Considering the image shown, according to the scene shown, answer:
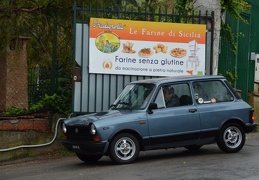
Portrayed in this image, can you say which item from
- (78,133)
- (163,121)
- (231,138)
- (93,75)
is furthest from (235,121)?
(93,75)

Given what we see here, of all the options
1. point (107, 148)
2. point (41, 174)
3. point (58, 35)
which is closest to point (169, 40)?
point (58, 35)

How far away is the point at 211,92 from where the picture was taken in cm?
1292

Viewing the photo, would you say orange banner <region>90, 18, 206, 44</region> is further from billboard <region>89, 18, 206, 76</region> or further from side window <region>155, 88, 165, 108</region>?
side window <region>155, 88, 165, 108</region>

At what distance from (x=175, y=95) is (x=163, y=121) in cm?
72

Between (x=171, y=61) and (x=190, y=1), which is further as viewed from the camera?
(x=190, y=1)

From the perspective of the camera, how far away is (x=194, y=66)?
14828 mm

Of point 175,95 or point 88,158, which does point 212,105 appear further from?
point 88,158

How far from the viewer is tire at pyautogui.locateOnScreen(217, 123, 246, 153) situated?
12.7 metres

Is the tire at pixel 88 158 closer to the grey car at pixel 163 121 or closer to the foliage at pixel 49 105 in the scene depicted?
the grey car at pixel 163 121

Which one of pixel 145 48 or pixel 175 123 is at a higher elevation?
pixel 145 48

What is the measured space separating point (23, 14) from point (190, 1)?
4.39 metres

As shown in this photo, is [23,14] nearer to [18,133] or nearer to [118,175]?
[18,133]

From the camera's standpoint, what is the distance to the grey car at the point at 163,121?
1180 cm

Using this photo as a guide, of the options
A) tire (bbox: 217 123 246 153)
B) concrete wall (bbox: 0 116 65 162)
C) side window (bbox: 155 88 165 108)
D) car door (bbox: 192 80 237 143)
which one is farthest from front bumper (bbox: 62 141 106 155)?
tire (bbox: 217 123 246 153)
